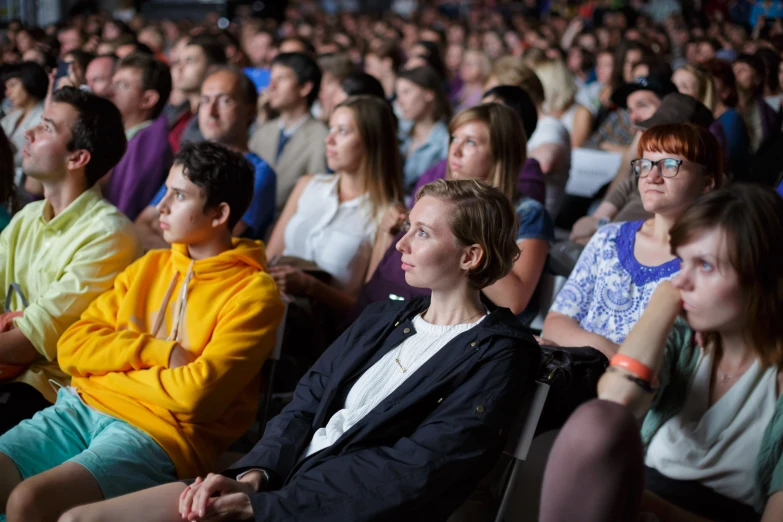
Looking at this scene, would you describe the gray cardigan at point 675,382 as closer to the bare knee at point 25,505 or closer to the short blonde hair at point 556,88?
the bare knee at point 25,505

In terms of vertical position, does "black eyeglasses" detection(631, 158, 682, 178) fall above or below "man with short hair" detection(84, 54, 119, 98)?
above

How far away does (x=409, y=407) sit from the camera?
5.83 ft

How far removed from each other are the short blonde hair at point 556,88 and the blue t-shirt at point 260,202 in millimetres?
3374

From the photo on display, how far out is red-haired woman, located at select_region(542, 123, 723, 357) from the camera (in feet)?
7.28

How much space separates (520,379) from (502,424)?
10 centimetres

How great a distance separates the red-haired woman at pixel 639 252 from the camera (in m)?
2.22

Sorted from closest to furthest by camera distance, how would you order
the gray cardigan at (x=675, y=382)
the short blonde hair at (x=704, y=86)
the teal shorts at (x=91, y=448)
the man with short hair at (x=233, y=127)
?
the gray cardigan at (x=675, y=382)
the teal shorts at (x=91, y=448)
the man with short hair at (x=233, y=127)
the short blonde hair at (x=704, y=86)

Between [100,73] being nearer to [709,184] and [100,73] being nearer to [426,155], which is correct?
[426,155]

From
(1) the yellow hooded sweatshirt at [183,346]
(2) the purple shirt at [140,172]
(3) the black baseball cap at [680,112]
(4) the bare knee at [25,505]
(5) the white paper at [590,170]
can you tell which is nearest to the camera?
(4) the bare knee at [25,505]

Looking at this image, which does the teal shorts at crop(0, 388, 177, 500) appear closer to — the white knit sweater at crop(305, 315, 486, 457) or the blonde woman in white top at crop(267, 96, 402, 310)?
the white knit sweater at crop(305, 315, 486, 457)

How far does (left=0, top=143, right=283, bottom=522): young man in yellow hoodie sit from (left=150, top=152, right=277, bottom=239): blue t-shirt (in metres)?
0.99

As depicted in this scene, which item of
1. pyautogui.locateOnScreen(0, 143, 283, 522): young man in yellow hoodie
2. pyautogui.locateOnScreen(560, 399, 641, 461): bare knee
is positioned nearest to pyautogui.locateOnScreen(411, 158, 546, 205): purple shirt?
pyautogui.locateOnScreen(0, 143, 283, 522): young man in yellow hoodie

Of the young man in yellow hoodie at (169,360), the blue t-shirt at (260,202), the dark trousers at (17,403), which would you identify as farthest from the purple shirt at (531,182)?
the dark trousers at (17,403)

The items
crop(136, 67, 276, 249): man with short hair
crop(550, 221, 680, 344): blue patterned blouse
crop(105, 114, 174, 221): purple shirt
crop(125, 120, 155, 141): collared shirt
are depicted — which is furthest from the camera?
crop(125, 120, 155, 141): collared shirt
